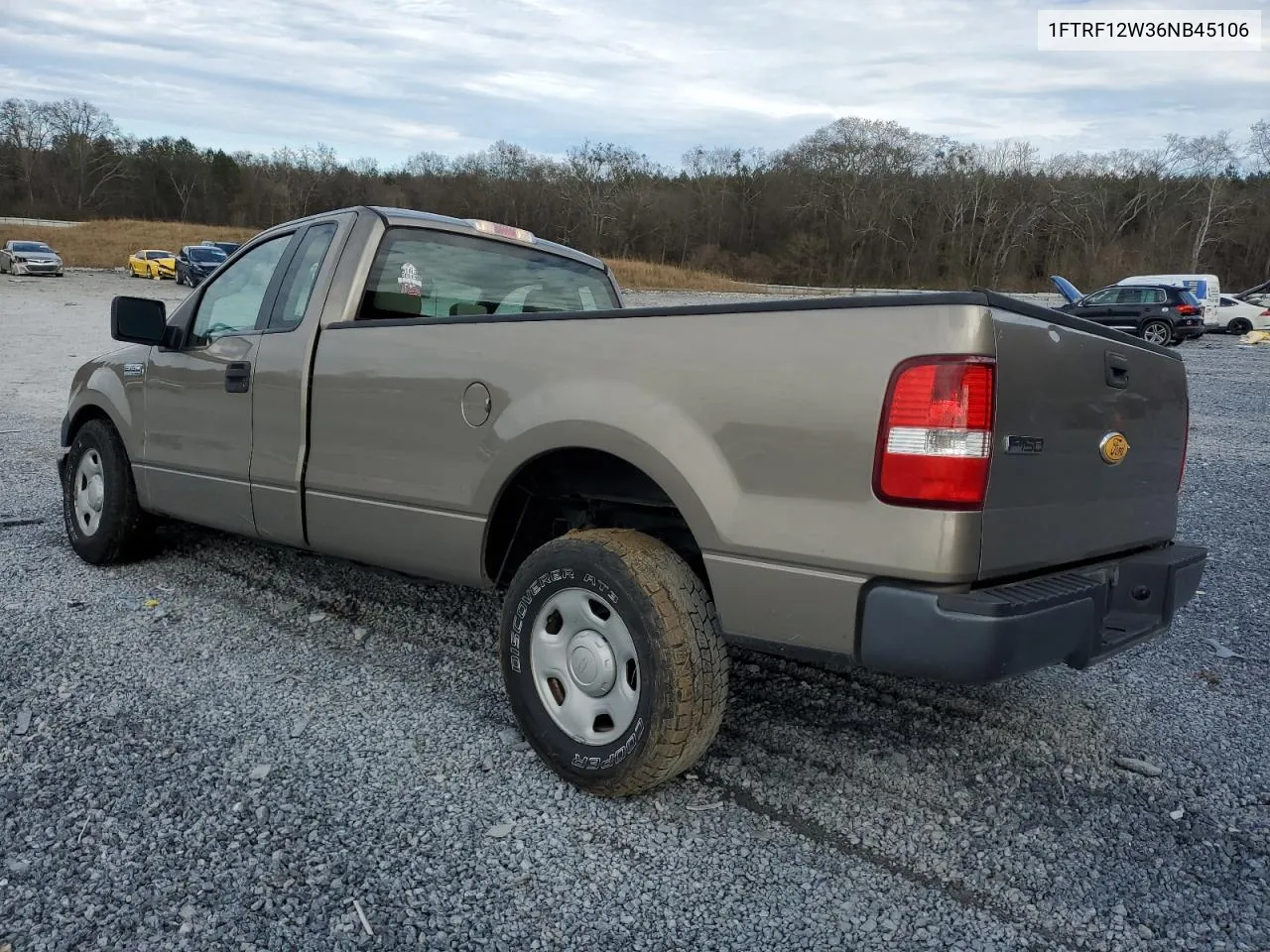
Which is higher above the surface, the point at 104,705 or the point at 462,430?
the point at 462,430

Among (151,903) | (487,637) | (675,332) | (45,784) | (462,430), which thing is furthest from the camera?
(487,637)

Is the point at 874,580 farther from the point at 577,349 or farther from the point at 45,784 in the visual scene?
the point at 45,784

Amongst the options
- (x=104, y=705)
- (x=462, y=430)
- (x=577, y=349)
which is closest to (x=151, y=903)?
(x=104, y=705)

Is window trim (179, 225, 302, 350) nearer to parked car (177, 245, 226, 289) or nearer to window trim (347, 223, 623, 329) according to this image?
window trim (347, 223, 623, 329)

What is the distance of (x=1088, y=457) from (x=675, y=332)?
1.19 meters

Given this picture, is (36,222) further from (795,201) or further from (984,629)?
(984,629)

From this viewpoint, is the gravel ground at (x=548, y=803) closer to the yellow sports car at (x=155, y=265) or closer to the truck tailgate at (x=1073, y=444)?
the truck tailgate at (x=1073, y=444)

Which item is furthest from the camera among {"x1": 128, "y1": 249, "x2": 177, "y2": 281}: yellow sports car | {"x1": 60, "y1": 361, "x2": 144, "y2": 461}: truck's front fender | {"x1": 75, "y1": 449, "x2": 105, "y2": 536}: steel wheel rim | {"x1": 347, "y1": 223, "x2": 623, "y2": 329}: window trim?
{"x1": 128, "y1": 249, "x2": 177, "y2": 281}: yellow sports car

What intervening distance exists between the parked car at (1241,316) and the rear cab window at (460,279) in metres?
31.3

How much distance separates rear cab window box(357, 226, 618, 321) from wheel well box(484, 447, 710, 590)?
0.90m

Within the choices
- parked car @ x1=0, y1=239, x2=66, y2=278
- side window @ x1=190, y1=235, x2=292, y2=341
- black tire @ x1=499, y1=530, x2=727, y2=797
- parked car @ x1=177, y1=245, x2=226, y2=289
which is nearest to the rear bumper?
black tire @ x1=499, y1=530, x2=727, y2=797

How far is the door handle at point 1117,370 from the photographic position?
260 centimetres

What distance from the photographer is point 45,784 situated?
2713mm

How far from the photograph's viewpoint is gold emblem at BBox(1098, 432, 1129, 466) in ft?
8.56
